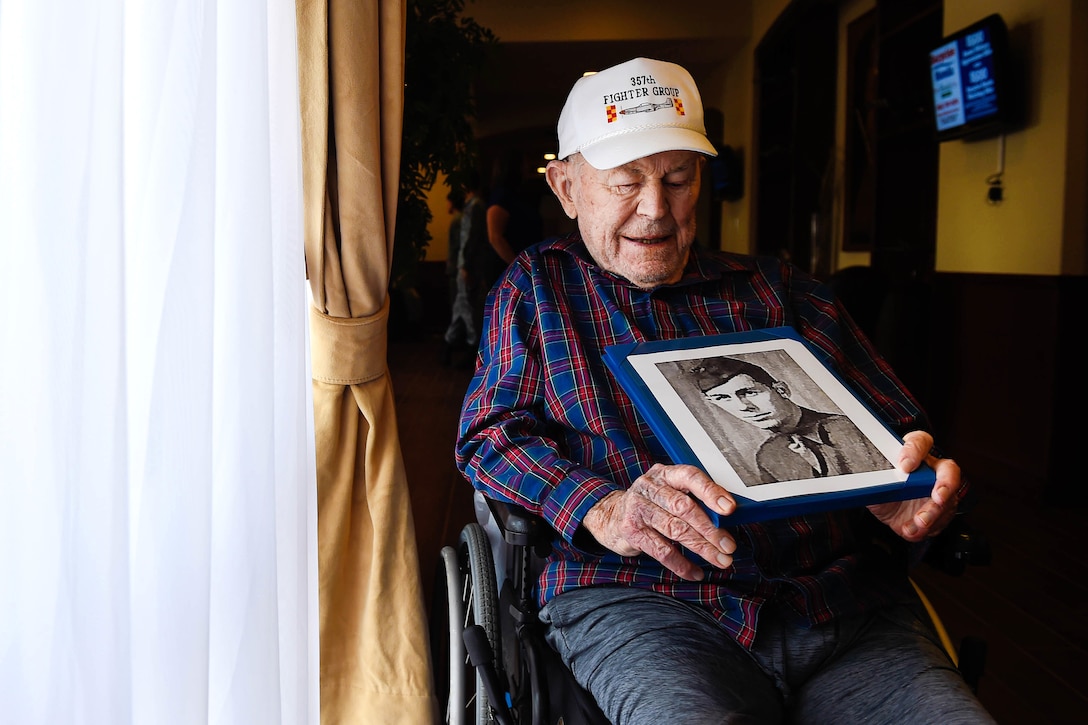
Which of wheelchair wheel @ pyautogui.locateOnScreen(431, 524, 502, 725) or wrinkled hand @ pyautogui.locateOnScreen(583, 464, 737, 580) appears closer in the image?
wrinkled hand @ pyautogui.locateOnScreen(583, 464, 737, 580)

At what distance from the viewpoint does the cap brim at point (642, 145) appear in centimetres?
145

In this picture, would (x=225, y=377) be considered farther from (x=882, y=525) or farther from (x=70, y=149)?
(x=882, y=525)

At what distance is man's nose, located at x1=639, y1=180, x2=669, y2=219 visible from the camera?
58.7 inches

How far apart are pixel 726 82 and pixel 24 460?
33.4 feet

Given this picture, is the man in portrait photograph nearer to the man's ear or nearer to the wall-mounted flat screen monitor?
the man's ear

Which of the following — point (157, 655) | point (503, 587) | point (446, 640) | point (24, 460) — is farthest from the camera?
point (446, 640)

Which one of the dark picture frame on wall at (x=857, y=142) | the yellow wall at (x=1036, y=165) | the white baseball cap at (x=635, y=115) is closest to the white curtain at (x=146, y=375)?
the white baseball cap at (x=635, y=115)

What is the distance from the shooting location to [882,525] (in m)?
1.44

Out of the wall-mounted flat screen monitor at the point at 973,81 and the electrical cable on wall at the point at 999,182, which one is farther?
the electrical cable on wall at the point at 999,182

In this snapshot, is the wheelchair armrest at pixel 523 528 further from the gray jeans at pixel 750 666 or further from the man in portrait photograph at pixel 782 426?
the man in portrait photograph at pixel 782 426

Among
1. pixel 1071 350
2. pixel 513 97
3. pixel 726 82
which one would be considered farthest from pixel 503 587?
pixel 513 97

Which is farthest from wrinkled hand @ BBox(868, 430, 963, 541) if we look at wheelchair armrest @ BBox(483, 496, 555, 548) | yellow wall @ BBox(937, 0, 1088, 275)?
yellow wall @ BBox(937, 0, 1088, 275)

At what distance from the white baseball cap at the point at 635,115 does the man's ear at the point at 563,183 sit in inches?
2.8

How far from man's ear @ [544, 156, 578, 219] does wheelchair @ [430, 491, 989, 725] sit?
54cm
